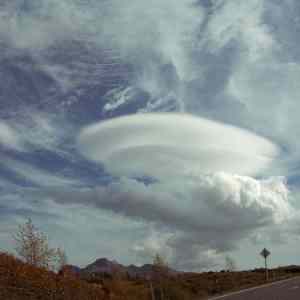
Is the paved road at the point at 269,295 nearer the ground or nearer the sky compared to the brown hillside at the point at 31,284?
nearer the ground

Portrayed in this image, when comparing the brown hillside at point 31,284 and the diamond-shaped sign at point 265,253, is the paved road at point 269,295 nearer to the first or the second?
the brown hillside at point 31,284

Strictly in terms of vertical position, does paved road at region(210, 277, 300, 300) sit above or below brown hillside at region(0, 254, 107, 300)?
below

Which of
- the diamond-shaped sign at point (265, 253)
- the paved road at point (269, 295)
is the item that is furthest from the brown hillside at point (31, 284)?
the diamond-shaped sign at point (265, 253)

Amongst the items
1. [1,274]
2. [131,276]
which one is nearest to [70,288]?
[1,274]

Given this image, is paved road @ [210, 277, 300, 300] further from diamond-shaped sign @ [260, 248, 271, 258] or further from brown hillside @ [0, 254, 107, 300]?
diamond-shaped sign @ [260, 248, 271, 258]

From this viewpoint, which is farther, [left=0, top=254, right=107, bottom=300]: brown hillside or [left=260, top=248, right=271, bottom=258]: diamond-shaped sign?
[left=260, top=248, right=271, bottom=258]: diamond-shaped sign

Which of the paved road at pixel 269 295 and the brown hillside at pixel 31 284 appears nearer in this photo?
the brown hillside at pixel 31 284

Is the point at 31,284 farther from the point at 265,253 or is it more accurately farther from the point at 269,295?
the point at 265,253

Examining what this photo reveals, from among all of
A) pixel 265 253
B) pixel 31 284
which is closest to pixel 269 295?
pixel 31 284

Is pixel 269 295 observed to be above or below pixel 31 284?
below

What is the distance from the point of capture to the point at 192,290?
56750 mm

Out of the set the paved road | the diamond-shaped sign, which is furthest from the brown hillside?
the diamond-shaped sign

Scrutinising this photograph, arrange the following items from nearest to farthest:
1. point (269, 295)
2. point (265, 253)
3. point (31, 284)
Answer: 1. point (31, 284)
2. point (269, 295)
3. point (265, 253)

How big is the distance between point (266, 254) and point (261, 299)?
28.8 meters
